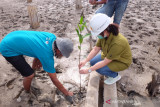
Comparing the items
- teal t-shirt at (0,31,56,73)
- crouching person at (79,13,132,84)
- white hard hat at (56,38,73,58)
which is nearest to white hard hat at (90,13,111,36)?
crouching person at (79,13,132,84)

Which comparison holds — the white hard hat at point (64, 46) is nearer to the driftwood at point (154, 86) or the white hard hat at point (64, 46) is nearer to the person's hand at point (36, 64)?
the person's hand at point (36, 64)

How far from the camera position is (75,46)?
10.8 feet

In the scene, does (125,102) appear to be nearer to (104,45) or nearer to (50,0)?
(104,45)

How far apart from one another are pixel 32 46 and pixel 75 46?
1.74m

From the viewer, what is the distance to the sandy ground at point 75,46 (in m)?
2.16

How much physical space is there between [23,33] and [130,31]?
10.2 feet

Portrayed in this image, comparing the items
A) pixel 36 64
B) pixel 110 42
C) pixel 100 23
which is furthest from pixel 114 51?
pixel 36 64

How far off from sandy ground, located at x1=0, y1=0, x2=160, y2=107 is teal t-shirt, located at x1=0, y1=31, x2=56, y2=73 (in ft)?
2.47

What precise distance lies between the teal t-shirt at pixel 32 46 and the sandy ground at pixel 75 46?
0.75 metres

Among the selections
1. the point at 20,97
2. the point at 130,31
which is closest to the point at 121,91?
the point at 20,97

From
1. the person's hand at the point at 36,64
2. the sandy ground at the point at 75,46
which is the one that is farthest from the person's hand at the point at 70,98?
the person's hand at the point at 36,64

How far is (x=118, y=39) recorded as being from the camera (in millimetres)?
1759

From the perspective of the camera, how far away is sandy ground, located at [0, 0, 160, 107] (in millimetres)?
2164

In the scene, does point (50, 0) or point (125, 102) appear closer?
point (125, 102)
